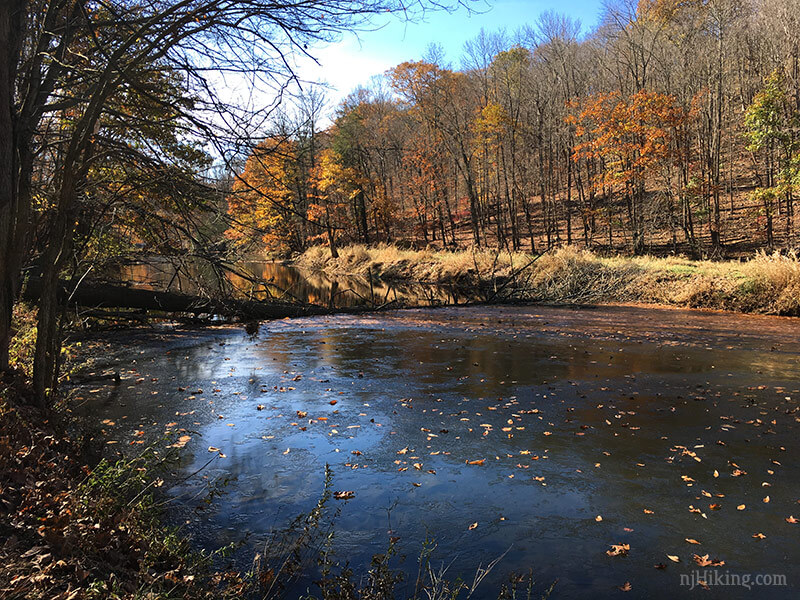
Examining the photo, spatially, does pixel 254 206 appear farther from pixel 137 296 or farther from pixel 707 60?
pixel 707 60

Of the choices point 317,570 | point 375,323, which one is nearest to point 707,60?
point 375,323

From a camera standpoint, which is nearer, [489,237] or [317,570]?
[317,570]

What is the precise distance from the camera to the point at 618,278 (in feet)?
70.3

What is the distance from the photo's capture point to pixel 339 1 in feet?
14.5

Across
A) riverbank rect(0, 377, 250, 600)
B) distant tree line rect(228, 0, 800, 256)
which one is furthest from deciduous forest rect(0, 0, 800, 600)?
distant tree line rect(228, 0, 800, 256)

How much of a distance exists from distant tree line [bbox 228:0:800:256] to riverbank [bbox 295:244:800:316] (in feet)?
19.4

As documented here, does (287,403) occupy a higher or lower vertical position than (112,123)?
lower

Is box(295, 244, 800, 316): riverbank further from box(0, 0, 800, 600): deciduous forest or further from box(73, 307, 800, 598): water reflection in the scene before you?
box(73, 307, 800, 598): water reflection

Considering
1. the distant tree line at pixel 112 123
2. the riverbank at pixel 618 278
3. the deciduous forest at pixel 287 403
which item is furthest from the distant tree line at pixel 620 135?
the distant tree line at pixel 112 123

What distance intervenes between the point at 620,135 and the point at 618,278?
9353 millimetres

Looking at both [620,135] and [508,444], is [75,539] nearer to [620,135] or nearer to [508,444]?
[508,444]

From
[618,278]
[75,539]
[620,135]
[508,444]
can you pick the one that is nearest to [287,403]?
[508,444]

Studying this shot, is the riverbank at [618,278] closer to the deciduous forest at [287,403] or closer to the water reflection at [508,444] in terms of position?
the deciduous forest at [287,403]

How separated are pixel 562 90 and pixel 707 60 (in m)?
9.25
